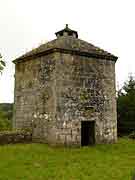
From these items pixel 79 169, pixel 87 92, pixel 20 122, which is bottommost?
pixel 79 169

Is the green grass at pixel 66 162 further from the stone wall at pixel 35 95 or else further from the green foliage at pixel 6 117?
the green foliage at pixel 6 117

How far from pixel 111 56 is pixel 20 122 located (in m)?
6.13

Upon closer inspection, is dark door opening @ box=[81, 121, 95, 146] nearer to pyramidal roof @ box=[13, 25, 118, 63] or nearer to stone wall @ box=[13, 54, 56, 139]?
stone wall @ box=[13, 54, 56, 139]

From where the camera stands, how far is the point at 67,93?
14.2m

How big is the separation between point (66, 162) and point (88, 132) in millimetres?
4899

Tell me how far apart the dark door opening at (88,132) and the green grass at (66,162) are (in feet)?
2.90

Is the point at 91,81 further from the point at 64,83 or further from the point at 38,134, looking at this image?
the point at 38,134

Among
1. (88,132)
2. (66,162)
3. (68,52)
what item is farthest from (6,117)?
(66,162)

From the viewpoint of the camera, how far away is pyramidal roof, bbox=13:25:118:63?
1459 cm

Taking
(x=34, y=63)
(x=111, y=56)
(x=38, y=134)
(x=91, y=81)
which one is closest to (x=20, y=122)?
(x=38, y=134)

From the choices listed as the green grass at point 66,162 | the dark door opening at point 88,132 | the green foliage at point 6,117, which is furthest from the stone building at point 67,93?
the green foliage at point 6,117

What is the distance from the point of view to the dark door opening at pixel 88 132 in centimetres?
1523

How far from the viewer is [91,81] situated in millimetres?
15086

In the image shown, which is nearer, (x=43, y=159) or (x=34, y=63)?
(x=43, y=159)
